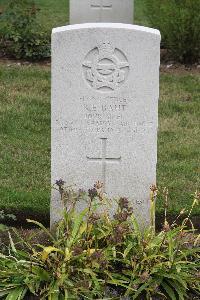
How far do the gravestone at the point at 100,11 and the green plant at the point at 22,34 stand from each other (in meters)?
0.58

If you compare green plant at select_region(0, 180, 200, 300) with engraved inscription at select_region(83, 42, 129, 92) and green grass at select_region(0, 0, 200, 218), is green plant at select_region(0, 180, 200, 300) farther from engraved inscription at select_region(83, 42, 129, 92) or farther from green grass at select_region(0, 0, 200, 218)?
green grass at select_region(0, 0, 200, 218)

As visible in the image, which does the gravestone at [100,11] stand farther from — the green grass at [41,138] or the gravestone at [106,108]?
the gravestone at [106,108]

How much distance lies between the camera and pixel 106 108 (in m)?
4.94

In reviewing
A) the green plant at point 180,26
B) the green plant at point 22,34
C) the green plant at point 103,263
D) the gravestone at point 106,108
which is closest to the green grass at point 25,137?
the green plant at point 22,34

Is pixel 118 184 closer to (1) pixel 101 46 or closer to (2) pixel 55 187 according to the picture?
(2) pixel 55 187

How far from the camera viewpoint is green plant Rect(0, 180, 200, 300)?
14.2 ft

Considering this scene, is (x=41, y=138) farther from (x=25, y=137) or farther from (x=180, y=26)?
(x=180, y=26)

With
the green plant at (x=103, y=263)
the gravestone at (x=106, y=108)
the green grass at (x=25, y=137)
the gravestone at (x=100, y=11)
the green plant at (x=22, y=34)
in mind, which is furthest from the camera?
the gravestone at (x=100, y=11)

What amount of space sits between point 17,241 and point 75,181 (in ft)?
1.86

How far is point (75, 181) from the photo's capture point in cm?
511

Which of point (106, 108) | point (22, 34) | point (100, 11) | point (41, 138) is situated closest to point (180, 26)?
point (100, 11)

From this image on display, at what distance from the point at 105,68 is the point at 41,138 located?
2.73 metres

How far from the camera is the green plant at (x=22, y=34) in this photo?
10.7 meters

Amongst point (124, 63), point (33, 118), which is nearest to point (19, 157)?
point (33, 118)
